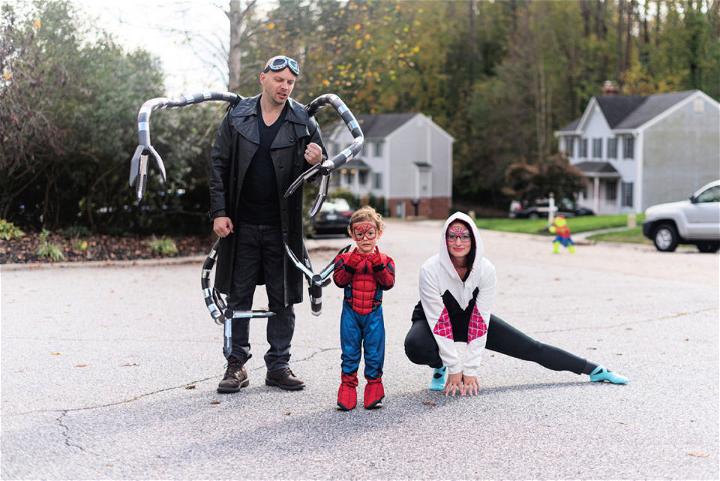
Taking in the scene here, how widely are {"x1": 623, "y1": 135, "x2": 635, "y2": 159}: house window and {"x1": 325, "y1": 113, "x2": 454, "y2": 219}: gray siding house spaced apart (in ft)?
57.5

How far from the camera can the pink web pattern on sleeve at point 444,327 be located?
6824 mm

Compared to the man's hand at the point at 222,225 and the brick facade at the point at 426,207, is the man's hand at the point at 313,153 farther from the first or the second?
the brick facade at the point at 426,207

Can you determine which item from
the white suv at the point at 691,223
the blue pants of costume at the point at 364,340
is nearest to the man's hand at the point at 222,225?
the blue pants of costume at the point at 364,340

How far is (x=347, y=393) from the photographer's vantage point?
6.50m

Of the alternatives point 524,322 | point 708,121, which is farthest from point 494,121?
point 524,322

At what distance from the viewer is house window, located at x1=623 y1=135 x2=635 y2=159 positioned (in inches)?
2317

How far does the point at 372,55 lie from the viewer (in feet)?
70.8

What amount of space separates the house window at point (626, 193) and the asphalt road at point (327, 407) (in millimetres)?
48922

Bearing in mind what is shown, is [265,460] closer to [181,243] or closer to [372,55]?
[181,243]

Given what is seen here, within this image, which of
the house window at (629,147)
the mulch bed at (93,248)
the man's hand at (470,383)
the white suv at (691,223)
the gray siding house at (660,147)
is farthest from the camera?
the house window at (629,147)

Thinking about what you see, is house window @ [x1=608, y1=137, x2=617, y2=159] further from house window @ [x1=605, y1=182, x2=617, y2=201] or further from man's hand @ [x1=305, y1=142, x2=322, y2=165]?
man's hand @ [x1=305, y1=142, x2=322, y2=165]

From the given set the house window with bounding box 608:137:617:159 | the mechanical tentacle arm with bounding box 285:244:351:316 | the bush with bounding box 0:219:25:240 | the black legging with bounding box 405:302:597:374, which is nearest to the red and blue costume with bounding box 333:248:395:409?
the mechanical tentacle arm with bounding box 285:244:351:316

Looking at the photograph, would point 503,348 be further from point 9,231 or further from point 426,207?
point 426,207

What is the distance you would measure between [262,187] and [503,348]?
204 cm
